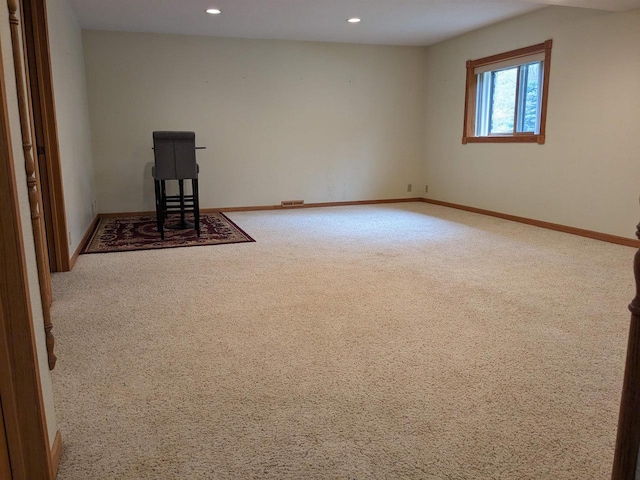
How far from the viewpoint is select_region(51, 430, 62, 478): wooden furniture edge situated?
1352mm

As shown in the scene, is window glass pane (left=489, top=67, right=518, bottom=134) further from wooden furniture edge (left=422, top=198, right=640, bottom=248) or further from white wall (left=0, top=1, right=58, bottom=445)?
white wall (left=0, top=1, right=58, bottom=445)

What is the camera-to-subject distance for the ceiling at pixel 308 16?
15.6 feet

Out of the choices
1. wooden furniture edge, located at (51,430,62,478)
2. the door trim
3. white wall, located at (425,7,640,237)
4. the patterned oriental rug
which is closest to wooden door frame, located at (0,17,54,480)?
wooden furniture edge, located at (51,430,62,478)

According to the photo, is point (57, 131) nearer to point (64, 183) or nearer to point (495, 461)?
point (64, 183)

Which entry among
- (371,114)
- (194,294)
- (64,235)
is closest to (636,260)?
(194,294)

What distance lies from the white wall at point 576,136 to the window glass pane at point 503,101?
291mm

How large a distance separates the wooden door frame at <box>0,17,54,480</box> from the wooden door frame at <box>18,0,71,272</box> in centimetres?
250

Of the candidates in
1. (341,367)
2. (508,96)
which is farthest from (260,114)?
(341,367)

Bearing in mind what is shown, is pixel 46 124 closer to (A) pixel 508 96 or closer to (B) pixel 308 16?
(B) pixel 308 16

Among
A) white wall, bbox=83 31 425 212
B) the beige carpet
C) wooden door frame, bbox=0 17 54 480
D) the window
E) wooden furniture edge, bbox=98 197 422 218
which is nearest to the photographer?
wooden door frame, bbox=0 17 54 480

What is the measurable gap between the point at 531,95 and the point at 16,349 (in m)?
5.64

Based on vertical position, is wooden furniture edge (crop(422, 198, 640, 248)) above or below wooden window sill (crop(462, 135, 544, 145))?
below

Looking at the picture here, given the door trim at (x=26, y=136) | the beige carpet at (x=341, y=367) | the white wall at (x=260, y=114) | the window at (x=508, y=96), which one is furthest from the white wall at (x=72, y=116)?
the window at (x=508, y=96)

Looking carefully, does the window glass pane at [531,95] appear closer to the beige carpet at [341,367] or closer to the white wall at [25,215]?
the beige carpet at [341,367]
